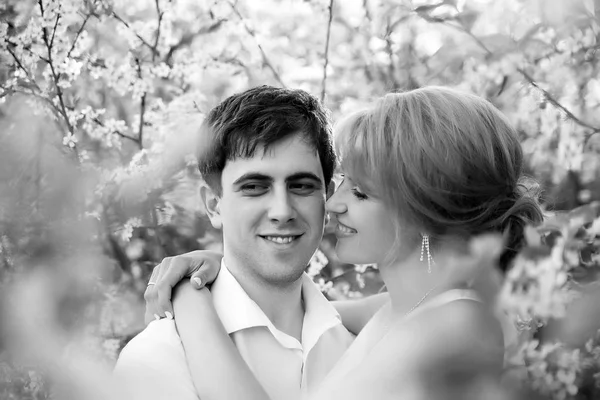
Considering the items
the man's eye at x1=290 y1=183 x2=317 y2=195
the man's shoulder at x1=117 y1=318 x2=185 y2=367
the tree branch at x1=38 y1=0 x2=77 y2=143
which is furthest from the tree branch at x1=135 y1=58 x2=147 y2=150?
the man's shoulder at x1=117 y1=318 x2=185 y2=367

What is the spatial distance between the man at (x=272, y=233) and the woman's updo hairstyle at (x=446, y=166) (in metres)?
0.32

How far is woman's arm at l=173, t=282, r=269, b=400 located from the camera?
1709mm

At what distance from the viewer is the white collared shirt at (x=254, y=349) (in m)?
1.74

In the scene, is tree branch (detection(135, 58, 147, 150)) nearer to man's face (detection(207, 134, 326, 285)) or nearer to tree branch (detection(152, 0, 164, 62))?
tree branch (detection(152, 0, 164, 62))

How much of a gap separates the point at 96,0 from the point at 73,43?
0.61ft

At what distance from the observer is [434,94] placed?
1726 mm

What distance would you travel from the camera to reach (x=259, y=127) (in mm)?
2000

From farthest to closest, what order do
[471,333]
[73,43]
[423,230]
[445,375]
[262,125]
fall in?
1. [73,43]
2. [262,125]
3. [423,230]
4. [471,333]
5. [445,375]

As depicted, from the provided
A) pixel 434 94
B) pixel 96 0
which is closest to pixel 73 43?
pixel 96 0

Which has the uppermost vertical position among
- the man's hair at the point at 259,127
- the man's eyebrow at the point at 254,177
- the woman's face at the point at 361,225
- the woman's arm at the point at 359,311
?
the man's hair at the point at 259,127

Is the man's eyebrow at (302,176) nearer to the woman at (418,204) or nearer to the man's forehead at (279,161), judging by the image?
the man's forehead at (279,161)

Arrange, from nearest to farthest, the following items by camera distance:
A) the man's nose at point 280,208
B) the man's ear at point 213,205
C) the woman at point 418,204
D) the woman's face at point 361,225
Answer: the woman at point 418,204 → the woman's face at point 361,225 → the man's nose at point 280,208 → the man's ear at point 213,205

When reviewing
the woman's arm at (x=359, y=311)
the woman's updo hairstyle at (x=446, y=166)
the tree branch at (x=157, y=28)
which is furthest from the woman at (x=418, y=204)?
the tree branch at (x=157, y=28)

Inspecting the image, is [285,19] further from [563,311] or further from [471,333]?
[563,311]
